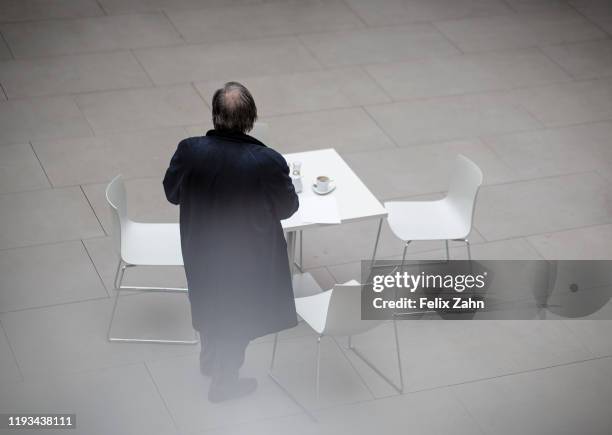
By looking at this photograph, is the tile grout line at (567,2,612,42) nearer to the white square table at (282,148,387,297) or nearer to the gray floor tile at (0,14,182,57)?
the gray floor tile at (0,14,182,57)

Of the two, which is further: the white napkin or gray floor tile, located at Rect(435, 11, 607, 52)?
gray floor tile, located at Rect(435, 11, 607, 52)

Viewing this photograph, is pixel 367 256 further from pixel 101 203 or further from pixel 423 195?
pixel 101 203

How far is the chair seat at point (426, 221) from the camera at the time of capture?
5098 millimetres

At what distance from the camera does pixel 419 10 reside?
867 cm

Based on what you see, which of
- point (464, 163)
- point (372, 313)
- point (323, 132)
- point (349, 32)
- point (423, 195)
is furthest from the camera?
point (349, 32)

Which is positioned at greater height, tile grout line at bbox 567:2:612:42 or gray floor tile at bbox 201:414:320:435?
gray floor tile at bbox 201:414:320:435

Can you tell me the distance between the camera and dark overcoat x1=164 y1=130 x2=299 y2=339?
3896mm

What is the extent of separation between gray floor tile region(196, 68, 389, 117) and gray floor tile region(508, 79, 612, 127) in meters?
1.17

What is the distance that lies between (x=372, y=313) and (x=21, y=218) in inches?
97.9

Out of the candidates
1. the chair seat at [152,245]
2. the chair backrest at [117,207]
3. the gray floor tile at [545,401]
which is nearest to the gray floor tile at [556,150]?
the gray floor tile at [545,401]

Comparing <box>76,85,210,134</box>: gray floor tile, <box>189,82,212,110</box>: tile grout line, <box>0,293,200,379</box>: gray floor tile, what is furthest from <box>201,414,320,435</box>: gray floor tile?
<box>189,82,212,110</box>: tile grout line

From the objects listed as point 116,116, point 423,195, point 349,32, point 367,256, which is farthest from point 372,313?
point 349,32

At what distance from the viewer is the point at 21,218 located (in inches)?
224

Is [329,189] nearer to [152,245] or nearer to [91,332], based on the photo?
Result: [152,245]
